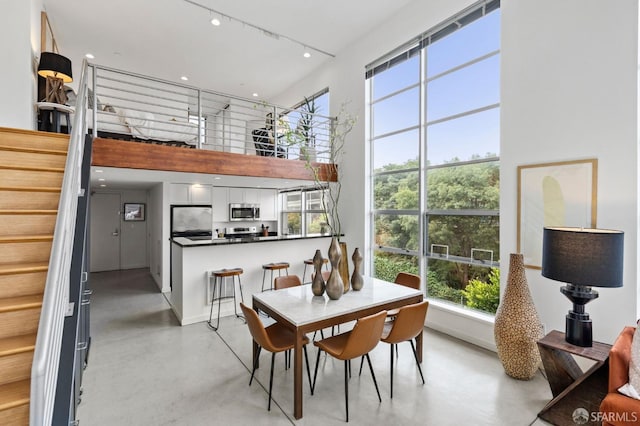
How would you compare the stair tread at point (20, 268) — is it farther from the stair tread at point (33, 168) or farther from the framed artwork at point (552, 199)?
the framed artwork at point (552, 199)

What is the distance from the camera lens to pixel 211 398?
247cm

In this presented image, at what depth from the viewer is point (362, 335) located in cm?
221

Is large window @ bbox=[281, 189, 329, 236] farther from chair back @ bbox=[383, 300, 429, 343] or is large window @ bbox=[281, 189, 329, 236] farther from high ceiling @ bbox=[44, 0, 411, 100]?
chair back @ bbox=[383, 300, 429, 343]

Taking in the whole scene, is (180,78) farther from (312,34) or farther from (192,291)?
(192,291)

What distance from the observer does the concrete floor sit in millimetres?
2244

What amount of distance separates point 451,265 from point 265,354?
2.57m

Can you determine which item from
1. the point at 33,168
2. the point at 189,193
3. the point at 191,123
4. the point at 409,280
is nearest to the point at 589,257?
the point at 409,280

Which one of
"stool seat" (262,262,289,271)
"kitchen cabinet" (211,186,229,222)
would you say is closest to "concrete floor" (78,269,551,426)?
"stool seat" (262,262,289,271)

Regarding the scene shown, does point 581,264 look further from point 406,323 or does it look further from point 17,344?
point 17,344

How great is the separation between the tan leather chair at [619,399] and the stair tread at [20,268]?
11.8 feet

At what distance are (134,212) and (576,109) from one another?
363 inches

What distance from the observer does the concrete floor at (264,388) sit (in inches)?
88.3

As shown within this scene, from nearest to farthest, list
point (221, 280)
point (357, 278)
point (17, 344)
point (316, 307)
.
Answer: point (17, 344)
point (316, 307)
point (357, 278)
point (221, 280)

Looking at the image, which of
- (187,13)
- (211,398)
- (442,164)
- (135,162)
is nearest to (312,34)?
(187,13)
